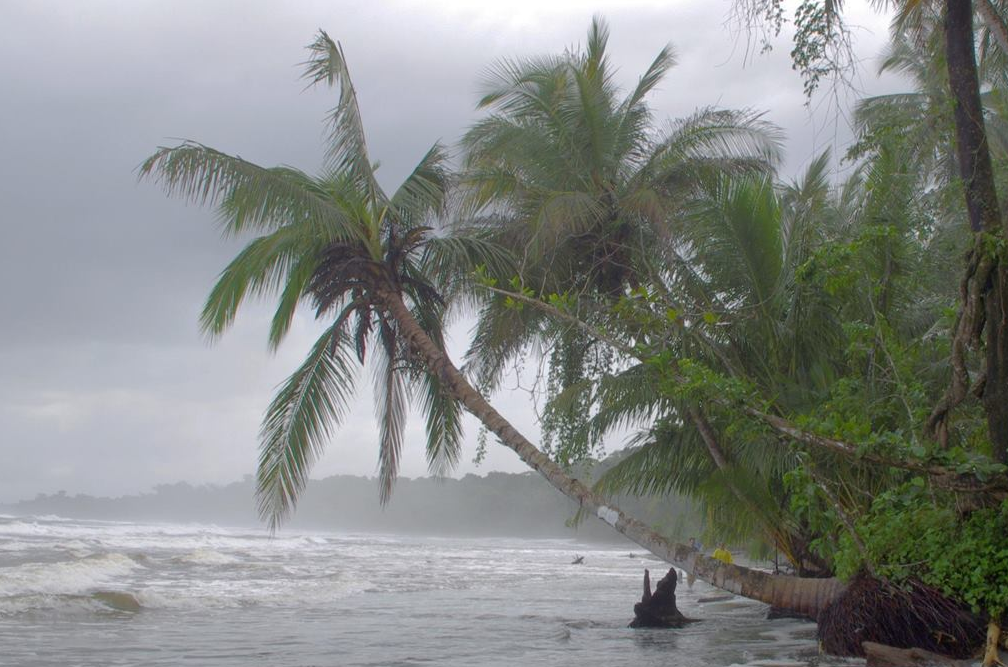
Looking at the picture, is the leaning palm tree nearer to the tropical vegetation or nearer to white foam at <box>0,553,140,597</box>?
the tropical vegetation

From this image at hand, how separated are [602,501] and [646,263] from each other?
9.97ft

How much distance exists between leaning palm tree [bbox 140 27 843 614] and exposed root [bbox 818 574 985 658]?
244 cm

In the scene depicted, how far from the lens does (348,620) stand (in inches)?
488

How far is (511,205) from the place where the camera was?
1211cm

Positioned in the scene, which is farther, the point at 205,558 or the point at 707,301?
the point at 205,558

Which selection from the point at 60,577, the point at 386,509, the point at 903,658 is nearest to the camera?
the point at 903,658

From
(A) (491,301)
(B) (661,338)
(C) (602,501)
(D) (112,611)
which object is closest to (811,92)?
(B) (661,338)

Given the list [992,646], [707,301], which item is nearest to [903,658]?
[992,646]

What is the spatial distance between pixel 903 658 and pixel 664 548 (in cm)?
215

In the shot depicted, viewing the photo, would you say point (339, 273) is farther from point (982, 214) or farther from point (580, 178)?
point (982, 214)

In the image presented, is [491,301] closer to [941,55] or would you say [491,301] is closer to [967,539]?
[941,55]

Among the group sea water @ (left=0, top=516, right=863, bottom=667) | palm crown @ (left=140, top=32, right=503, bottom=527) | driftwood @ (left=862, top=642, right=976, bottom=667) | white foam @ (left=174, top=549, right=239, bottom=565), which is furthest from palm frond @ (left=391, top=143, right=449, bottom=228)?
white foam @ (left=174, top=549, right=239, bottom=565)

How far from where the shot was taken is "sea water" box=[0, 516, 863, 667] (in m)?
8.79

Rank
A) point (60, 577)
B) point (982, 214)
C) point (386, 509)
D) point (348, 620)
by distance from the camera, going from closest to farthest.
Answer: point (982, 214)
point (348, 620)
point (60, 577)
point (386, 509)
